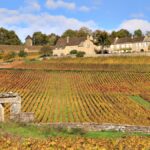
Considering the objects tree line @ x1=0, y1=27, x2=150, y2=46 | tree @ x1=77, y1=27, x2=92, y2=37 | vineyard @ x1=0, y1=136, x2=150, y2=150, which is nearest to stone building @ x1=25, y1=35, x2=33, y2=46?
tree line @ x1=0, y1=27, x2=150, y2=46

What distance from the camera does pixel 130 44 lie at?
470ft

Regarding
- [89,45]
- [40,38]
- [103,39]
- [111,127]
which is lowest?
[111,127]

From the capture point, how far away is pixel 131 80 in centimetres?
7056

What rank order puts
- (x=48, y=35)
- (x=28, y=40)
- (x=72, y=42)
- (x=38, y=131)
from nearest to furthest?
(x=38, y=131)
(x=72, y=42)
(x=28, y=40)
(x=48, y=35)

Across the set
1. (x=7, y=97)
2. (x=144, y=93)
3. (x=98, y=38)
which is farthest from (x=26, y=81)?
(x=98, y=38)

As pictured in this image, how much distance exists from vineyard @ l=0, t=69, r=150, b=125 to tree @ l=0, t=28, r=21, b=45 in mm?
94828

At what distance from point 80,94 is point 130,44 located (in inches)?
3636

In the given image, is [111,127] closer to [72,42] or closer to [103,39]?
[72,42]

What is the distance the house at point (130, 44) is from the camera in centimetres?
13850

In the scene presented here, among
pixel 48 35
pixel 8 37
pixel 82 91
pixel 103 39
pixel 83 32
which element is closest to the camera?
pixel 82 91

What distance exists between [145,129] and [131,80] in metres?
43.6

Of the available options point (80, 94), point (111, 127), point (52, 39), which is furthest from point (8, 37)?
point (111, 127)

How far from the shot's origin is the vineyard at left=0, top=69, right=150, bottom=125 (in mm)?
36625

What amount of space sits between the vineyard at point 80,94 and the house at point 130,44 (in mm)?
61515
